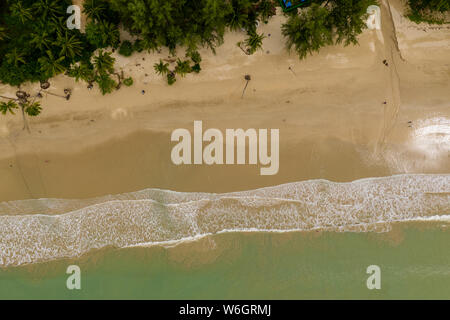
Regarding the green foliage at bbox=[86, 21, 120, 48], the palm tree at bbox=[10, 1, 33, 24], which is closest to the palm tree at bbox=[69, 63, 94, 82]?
the green foliage at bbox=[86, 21, 120, 48]

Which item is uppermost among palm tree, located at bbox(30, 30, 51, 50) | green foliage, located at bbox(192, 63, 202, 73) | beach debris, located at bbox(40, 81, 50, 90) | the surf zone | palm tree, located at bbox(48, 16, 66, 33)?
palm tree, located at bbox(48, 16, 66, 33)

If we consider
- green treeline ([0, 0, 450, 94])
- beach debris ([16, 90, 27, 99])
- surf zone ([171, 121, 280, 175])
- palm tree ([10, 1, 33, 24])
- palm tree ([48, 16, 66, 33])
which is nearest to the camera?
green treeline ([0, 0, 450, 94])

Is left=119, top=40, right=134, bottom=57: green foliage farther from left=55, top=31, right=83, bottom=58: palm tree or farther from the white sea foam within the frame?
the white sea foam

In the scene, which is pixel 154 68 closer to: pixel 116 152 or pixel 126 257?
pixel 116 152

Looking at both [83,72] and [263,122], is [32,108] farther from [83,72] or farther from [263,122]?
[263,122]

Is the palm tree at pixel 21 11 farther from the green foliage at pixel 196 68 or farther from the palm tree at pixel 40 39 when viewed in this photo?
the green foliage at pixel 196 68

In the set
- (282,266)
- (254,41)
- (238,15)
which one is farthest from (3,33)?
(282,266)
